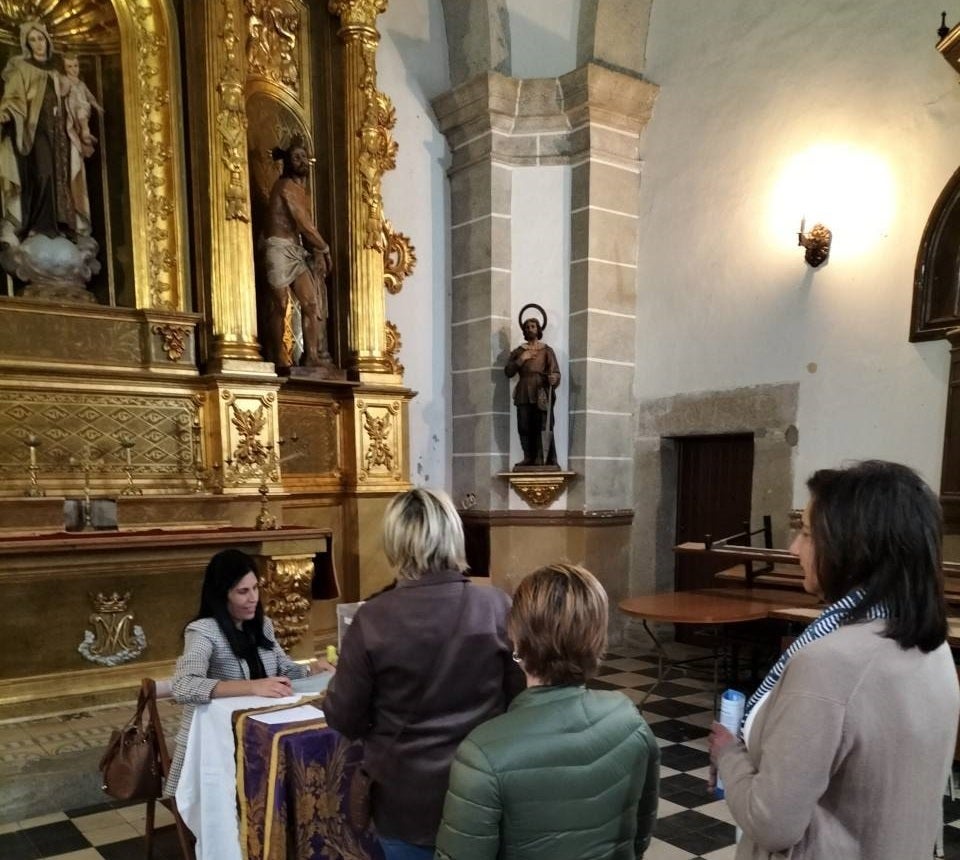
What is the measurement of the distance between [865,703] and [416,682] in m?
0.95

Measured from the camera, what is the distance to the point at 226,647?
8.96 feet

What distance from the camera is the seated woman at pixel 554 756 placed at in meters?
1.30

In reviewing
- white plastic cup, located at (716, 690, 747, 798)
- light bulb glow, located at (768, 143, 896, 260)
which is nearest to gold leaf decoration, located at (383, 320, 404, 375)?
light bulb glow, located at (768, 143, 896, 260)

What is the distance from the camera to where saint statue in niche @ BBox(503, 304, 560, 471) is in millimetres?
6688

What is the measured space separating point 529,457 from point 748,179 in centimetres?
301

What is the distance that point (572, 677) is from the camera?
4.65 ft

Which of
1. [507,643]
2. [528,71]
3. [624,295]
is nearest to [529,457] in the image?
[624,295]

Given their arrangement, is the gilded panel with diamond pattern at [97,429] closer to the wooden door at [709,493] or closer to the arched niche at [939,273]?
the wooden door at [709,493]

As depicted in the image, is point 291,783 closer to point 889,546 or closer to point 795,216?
point 889,546

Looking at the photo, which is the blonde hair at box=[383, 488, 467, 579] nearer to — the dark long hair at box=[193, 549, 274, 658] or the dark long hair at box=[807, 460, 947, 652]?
the dark long hair at box=[807, 460, 947, 652]

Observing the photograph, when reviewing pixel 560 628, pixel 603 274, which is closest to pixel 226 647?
pixel 560 628

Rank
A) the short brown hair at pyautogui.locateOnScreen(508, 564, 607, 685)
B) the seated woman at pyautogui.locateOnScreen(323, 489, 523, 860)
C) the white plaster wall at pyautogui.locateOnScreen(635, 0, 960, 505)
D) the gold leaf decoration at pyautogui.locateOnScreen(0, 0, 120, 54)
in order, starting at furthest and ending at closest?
1. the white plaster wall at pyautogui.locateOnScreen(635, 0, 960, 505)
2. the gold leaf decoration at pyautogui.locateOnScreen(0, 0, 120, 54)
3. the seated woman at pyautogui.locateOnScreen(323, 489, 523, 860)
4. the short brown hair at pyautogui.locateOnScreen(508, 564, 607, 685)

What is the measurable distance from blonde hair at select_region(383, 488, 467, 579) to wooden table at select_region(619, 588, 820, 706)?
2.73 m

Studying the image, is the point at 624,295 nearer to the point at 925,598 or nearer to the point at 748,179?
the point at 748,179
